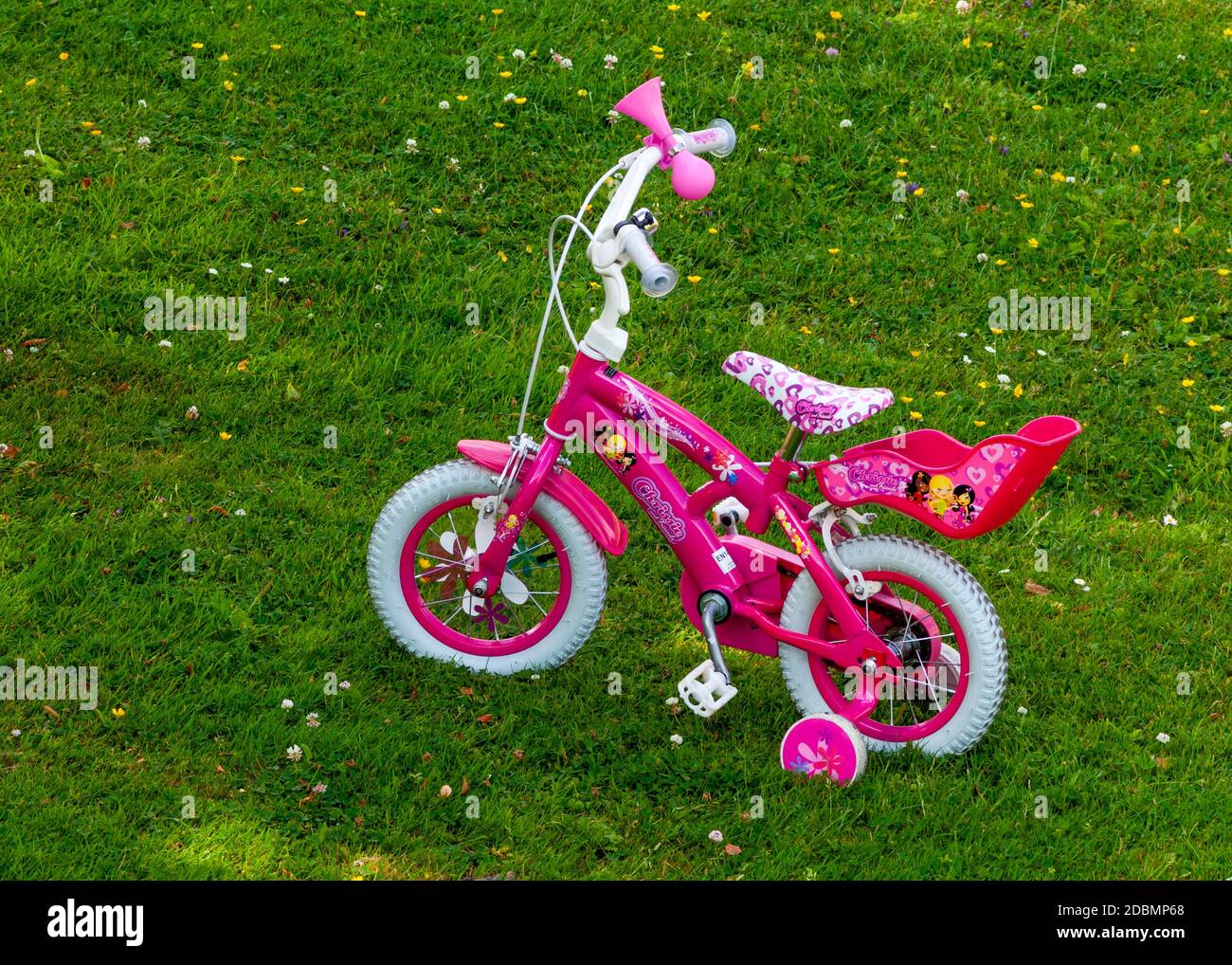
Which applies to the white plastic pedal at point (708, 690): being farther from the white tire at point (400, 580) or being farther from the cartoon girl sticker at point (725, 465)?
the cartoon girl sticker at point (725, 465)

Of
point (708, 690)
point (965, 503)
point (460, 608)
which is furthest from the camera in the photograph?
point (460, 608)

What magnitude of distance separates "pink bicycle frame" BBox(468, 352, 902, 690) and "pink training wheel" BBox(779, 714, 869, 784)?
6.2 inches

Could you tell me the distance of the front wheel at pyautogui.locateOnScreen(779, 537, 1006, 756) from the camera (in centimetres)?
425

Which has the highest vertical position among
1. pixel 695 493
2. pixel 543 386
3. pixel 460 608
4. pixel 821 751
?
pixel 543 386

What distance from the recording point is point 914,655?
14.6 feet

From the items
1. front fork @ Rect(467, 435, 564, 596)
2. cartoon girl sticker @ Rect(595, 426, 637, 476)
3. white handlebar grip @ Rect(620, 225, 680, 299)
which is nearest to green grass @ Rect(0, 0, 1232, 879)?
front fork @ Rect(467, 435, 564, 596)

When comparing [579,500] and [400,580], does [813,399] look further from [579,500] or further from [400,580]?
[400,580]

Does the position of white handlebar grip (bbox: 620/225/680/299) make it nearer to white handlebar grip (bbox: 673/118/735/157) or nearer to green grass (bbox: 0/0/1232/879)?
white handlebar grip (bbox: 673/118/735/157)

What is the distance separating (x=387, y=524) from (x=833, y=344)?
99.2 inches

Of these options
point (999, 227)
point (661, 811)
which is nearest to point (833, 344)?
point (999, 227)

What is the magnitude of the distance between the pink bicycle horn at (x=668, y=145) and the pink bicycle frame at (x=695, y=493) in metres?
0.64

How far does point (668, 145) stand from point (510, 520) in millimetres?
1228

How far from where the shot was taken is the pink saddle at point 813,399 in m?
4.22

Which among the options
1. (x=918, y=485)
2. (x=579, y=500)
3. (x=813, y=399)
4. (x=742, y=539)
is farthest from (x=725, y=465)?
(x=918, y=485)
